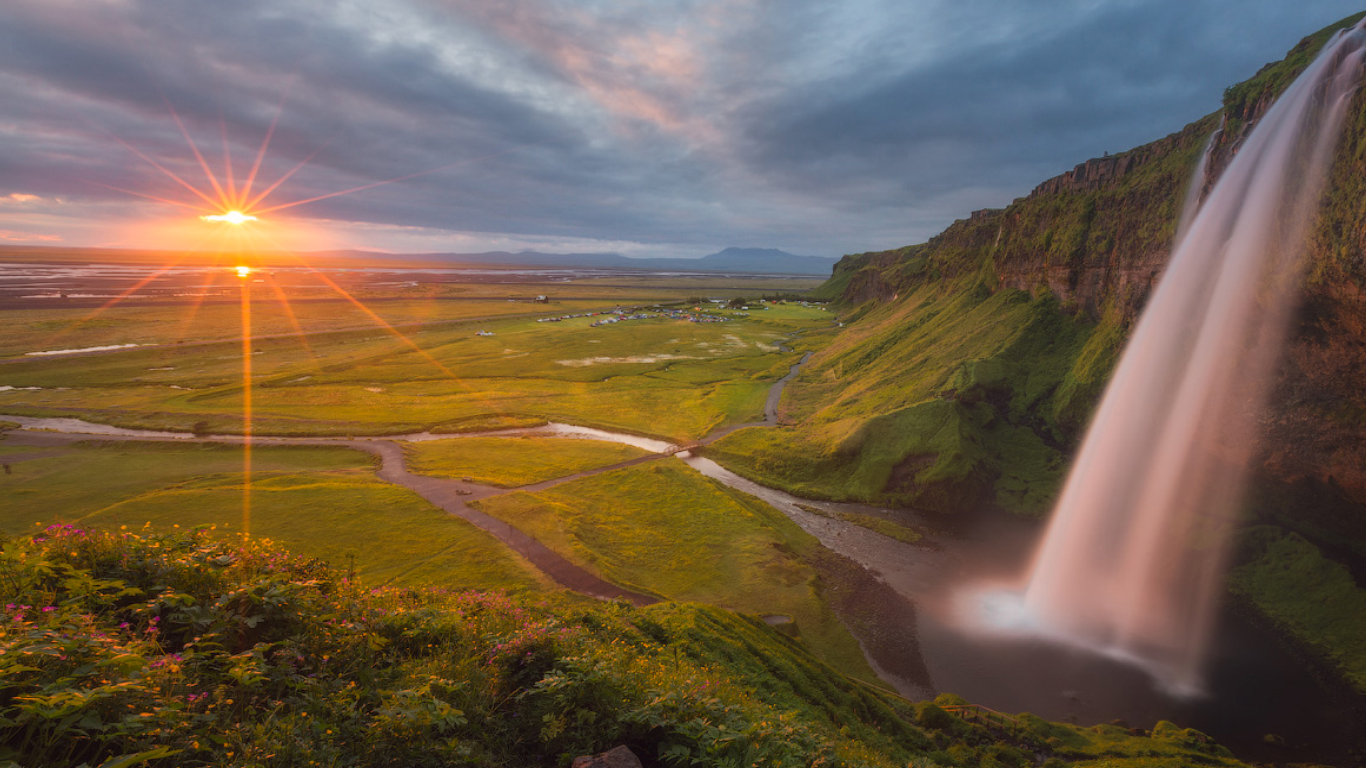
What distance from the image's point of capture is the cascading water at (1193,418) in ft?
87.4

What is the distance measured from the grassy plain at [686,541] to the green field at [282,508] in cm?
470

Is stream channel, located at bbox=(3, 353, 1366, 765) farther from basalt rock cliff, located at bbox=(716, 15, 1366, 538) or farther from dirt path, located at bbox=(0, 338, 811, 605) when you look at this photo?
basalt rock cliff, located at bbox=(716, 15, 1366, 538)

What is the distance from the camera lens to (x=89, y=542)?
32.6 feet

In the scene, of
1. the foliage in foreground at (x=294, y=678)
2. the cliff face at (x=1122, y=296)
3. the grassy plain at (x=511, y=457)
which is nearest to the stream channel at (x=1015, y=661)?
the grassy plain at (x=511, y=457)

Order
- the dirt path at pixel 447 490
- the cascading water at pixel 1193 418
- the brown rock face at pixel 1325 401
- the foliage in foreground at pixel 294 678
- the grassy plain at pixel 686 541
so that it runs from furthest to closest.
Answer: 1. the grassy plain at pixel 686 541
2. the dirt path at pixel 447 490
3. the cascading water at pixel 1193 418
4. the brown rock face at pixel 1325 401
5. the foliage in foreground at pixel 294 678

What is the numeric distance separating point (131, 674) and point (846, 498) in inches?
1678

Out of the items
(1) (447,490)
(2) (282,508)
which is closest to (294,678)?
(2) (282,508)

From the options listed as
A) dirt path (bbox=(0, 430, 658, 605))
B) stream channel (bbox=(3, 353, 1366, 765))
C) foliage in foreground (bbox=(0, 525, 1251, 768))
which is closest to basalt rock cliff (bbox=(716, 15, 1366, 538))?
stream channel (bbox=(3, 353, 1366, 765))

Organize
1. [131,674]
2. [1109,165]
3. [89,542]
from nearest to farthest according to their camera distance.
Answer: [131,674], [89,542], [1109,165]

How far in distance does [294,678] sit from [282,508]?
33.9 metres

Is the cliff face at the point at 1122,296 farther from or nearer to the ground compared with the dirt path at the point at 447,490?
farther from the ground

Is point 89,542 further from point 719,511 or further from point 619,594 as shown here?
point 719,511

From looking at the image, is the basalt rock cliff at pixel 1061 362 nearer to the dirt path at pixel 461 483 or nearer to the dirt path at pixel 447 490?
the dirt path at pixel 461 483

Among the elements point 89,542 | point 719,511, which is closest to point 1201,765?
point 719,511
